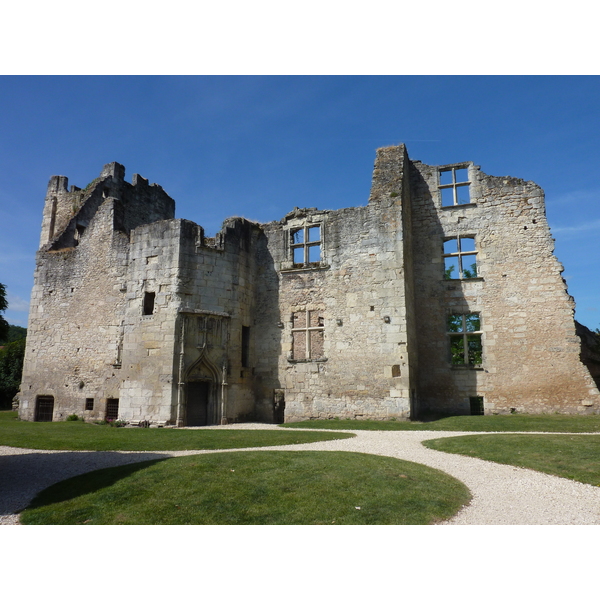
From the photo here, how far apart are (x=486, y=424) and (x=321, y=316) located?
21.7 ft

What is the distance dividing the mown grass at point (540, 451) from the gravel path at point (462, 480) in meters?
0.30

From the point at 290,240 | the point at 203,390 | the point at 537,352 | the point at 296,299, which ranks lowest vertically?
the point at 203,390

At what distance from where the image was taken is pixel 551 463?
7.60 m

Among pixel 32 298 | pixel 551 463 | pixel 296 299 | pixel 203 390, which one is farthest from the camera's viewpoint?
pixel 32 298

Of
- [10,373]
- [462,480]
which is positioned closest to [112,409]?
[462,480]

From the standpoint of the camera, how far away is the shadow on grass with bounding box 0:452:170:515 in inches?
246

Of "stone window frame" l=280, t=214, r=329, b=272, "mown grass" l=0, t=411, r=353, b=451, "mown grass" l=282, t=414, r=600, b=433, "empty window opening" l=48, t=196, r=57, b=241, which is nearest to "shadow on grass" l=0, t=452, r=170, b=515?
"mown grass" l=0, t=411, r=353, b=451

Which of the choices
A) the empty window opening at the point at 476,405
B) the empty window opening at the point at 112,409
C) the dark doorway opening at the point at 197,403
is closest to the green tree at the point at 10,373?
the empty window opening at the point at 112,409

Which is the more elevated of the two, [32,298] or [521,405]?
[32,298]

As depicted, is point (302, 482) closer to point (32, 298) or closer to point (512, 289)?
point (512, 289)

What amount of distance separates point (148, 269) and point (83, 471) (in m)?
9.58

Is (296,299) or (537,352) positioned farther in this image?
A: (296,299)

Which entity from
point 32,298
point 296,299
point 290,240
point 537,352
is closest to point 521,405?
point 537,352
